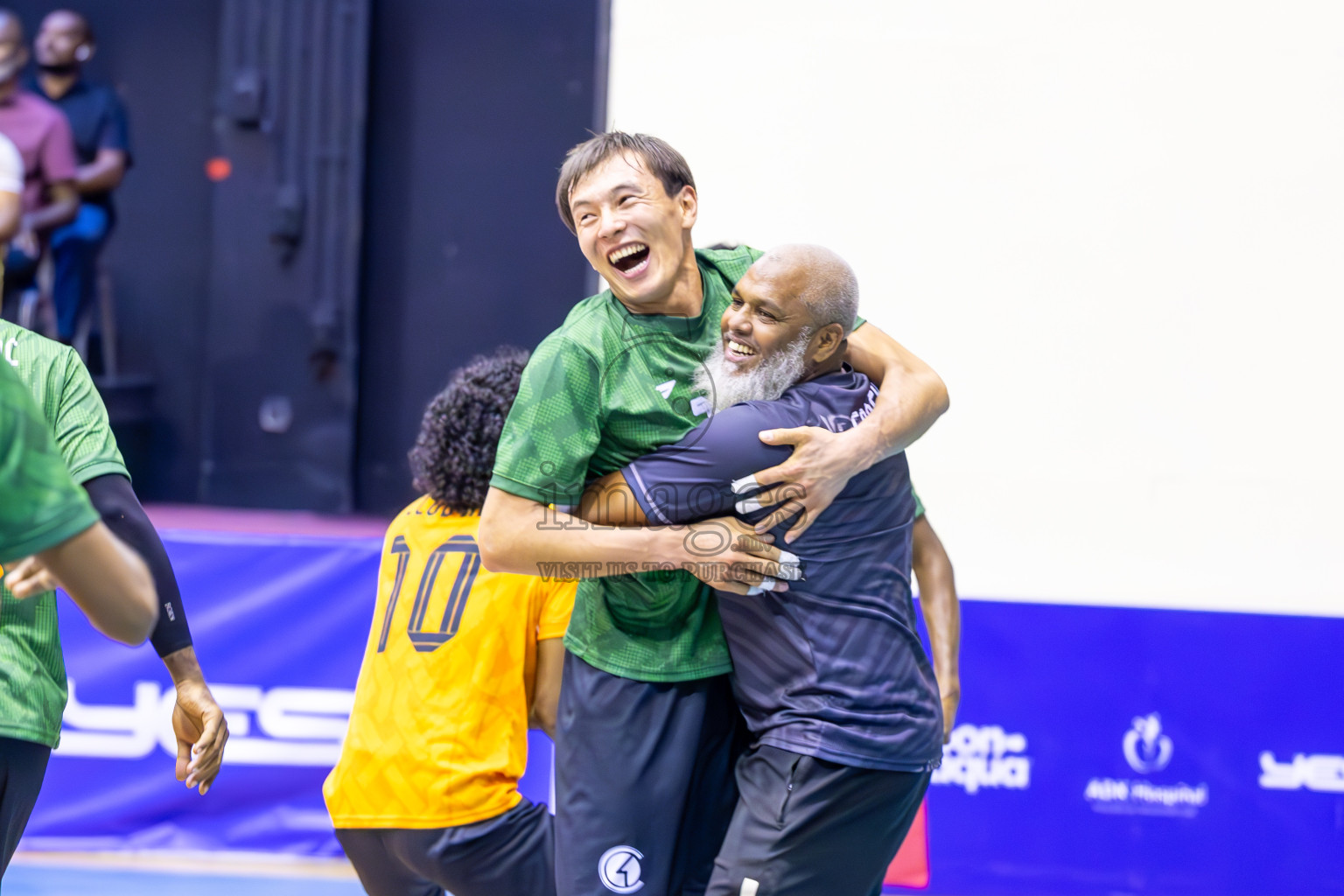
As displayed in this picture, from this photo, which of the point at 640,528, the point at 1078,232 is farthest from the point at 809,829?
the point at 1078,232

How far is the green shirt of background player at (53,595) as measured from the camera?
1.99 m

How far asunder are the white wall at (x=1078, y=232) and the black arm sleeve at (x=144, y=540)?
294 cm

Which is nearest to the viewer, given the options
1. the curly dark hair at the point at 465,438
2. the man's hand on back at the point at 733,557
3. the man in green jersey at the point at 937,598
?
the man's hand on back at the point at 733,557

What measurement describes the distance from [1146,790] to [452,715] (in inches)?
107

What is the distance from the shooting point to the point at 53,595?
2.04 meters

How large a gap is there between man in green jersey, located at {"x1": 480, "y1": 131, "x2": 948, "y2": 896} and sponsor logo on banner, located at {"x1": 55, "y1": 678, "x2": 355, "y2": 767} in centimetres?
200

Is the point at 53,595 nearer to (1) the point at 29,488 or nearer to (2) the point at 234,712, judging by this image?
(1) the point at 29,488

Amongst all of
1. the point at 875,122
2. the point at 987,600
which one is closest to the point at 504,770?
the point at 987,600

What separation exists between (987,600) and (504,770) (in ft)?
7.27

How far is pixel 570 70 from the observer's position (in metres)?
6.03

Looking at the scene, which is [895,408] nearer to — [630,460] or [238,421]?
Answer: [630,460]

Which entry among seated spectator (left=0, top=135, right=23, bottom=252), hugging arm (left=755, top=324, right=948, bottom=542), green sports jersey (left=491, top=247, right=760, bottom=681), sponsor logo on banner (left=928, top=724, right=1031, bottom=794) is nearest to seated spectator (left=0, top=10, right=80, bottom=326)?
seated spectator (left=0, top=135, right=23, bottom=252)

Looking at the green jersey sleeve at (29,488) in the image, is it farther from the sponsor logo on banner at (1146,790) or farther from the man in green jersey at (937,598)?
the sponsor logo on banner at (1146,790)

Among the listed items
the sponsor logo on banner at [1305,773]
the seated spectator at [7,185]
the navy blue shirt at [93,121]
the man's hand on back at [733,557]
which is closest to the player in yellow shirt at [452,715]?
the man's hand on back at [733,557]
